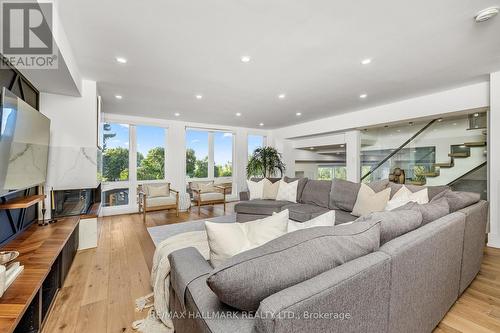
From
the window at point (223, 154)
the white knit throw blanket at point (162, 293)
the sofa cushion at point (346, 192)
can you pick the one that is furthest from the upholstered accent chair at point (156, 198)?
the sofa cushion at point (346, 192)

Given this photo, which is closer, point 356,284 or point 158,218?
point 356,284

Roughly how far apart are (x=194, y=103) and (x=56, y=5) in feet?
8.63

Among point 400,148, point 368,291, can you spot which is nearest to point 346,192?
point 400,148

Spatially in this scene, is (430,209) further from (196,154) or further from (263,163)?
(196,154)

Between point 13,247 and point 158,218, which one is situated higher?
point 13,247

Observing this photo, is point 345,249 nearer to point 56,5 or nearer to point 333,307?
point 333,307

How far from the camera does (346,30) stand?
1958 millimetres

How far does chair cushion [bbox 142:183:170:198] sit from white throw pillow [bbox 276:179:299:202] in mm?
2628

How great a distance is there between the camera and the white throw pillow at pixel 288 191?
12.8 ft

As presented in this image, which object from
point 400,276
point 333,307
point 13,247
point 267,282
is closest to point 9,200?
point 13,247

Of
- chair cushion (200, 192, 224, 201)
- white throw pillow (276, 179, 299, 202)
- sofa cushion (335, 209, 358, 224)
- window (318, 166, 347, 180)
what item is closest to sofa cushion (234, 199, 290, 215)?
white throw pillow (276, 179, 299, 202)

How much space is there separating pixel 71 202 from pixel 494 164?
6.00 meters

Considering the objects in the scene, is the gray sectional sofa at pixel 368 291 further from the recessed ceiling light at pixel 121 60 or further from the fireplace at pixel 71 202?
the fireplace at pixel 71 202

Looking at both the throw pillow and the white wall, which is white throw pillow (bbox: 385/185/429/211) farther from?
the throw pillow
